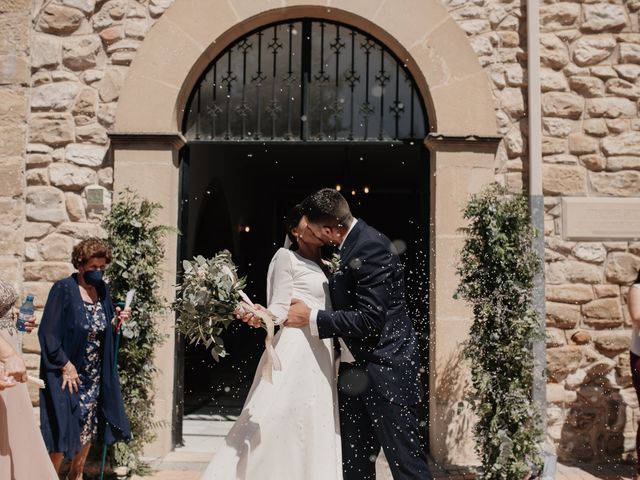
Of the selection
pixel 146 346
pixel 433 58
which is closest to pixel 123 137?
pixel 146 346

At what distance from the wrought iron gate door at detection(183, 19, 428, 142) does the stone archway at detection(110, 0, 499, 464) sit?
19 centimetres

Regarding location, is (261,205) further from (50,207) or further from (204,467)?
(204,467)

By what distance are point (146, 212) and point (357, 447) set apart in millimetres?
2709

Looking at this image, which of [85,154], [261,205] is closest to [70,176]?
[85,154]

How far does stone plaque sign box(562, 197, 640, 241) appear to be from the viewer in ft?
18.2

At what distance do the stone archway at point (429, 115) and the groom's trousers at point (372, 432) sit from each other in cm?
202

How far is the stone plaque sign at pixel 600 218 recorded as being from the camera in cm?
556

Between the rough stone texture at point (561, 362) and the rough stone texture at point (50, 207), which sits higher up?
the rough stone texture at point (50, 207)

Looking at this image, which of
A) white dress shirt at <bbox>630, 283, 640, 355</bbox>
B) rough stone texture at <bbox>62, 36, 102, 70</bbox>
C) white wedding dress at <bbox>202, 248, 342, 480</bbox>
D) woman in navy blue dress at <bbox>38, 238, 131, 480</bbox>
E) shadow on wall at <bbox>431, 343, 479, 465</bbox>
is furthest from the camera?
rough stone texture at <bbox>62, 36, 102, 70</bbox>

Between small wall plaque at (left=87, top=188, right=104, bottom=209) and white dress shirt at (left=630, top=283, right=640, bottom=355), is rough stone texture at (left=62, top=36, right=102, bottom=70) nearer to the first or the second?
small wall plaque at (left=87, top=188, right=104, bottom=209)

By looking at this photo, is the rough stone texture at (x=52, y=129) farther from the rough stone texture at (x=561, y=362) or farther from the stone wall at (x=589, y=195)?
the rough stone texture at (x=561, y=362)

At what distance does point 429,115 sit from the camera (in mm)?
5824

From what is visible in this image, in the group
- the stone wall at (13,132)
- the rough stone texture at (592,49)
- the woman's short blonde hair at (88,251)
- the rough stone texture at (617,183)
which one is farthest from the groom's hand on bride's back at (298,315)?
the rough stone texture at (592,49)

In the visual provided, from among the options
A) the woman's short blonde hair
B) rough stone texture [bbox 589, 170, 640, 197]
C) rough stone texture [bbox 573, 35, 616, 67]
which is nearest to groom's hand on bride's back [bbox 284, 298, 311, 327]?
the woman's short blonde hair
